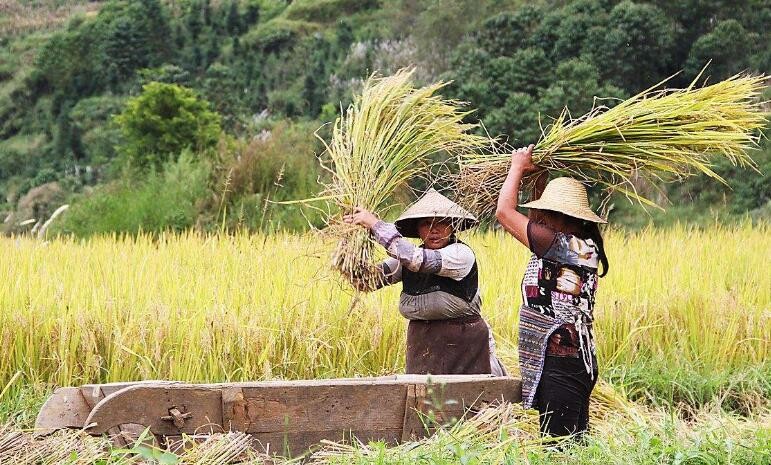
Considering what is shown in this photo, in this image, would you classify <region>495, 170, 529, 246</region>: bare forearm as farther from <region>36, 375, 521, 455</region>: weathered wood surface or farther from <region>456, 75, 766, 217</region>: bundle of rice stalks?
<region>36, 375, 521, 455</region>: weathered wood surface

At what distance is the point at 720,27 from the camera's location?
18.8m

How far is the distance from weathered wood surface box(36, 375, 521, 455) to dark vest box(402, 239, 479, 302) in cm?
37

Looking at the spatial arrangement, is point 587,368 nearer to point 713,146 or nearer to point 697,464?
point 697,464

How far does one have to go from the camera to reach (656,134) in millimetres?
3686

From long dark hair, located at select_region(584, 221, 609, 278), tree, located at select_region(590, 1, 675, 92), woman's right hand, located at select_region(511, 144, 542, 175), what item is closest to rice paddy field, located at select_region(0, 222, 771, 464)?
long dark hair, located at select_region(584, 221, 609, 278)

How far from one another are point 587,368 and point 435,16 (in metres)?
20.6

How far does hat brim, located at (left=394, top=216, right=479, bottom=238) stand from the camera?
12.7ft

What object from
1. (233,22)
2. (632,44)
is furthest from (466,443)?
(233,22)

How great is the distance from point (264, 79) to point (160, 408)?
102ft

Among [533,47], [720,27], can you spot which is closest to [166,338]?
[533,47]

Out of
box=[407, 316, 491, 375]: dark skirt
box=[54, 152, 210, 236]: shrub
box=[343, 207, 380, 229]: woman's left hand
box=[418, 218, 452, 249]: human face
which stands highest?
box=[343, 207, 380, 229]: woman's left hand

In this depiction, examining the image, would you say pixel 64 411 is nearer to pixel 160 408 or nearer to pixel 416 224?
pixel 160 408

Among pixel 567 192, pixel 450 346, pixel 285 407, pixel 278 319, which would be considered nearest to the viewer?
pixel 285 407

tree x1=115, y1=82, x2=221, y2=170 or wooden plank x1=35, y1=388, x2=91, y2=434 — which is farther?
tree x1=115, y1=82, x2=221, y2=170
